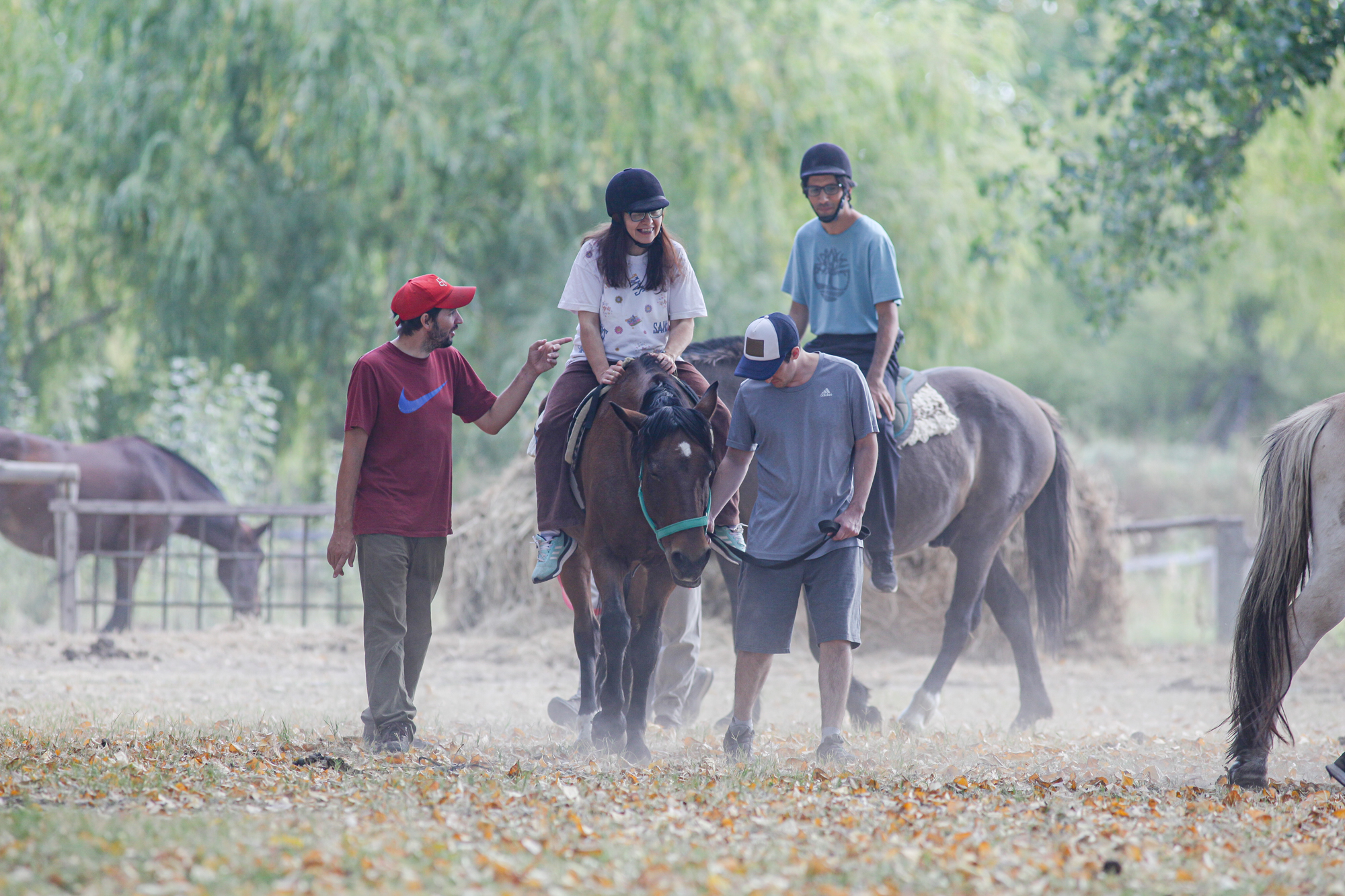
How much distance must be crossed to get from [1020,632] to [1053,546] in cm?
60

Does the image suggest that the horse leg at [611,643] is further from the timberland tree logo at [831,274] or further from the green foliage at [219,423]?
the green foliage at [219,423]

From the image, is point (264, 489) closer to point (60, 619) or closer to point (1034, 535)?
point (60, 619)

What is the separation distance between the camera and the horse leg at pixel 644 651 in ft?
16.8

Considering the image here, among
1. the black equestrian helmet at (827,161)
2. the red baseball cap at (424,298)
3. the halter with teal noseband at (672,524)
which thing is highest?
the black equestrian helmet at (827,161)

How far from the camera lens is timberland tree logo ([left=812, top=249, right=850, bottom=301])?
6.12m

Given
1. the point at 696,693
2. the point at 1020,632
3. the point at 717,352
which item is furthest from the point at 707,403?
the point at 1020,632

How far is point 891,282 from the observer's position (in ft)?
19.5

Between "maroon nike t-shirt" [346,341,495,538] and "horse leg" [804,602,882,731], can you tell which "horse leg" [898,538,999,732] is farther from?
"maroon nike t-shirt" [346,341,495,538]

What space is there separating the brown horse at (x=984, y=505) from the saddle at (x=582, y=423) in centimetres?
104

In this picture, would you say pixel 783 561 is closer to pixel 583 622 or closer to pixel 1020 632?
pixel 583 622

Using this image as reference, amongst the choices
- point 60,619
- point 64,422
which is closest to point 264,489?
point 64,422

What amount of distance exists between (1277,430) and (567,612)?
22.0 ft

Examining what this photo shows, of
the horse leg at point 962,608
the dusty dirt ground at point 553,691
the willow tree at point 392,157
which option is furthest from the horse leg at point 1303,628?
the willow tree at point 392,157

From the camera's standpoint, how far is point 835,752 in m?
4.93
